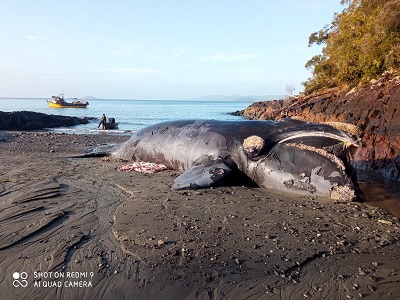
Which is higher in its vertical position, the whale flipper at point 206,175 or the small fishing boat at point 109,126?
the whale flipper at point 206,175

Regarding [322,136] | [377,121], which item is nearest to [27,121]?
[377,121]

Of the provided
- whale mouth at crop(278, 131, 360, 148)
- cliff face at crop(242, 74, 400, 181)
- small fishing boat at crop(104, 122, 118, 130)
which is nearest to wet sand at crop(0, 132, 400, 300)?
whale mouth at crop(278, 131, 360, 148)

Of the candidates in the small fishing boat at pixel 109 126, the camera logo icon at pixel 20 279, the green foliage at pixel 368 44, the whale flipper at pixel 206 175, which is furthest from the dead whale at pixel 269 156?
the small fishing boat at pixel 109 126

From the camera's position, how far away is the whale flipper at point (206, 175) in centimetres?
603

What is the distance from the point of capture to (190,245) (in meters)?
3.67

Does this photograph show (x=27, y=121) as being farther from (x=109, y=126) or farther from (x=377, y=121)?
(x=377, y=121)

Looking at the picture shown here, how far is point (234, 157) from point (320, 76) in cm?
2288

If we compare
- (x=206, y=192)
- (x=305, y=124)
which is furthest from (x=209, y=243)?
(x=305, y=124)

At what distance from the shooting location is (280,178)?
20.2 feet

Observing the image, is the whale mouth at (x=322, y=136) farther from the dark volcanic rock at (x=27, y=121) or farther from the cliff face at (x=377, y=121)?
the dark volcanic rock at (x=27, y=121)

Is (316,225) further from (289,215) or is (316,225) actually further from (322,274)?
(322,274)

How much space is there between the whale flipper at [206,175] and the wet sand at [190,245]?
0.75 ft

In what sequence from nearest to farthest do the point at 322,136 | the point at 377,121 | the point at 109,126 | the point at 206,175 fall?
the point at 322,136
the point at 206,175
the point at 377,121
the point at 109,126

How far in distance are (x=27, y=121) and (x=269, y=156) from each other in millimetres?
25692
